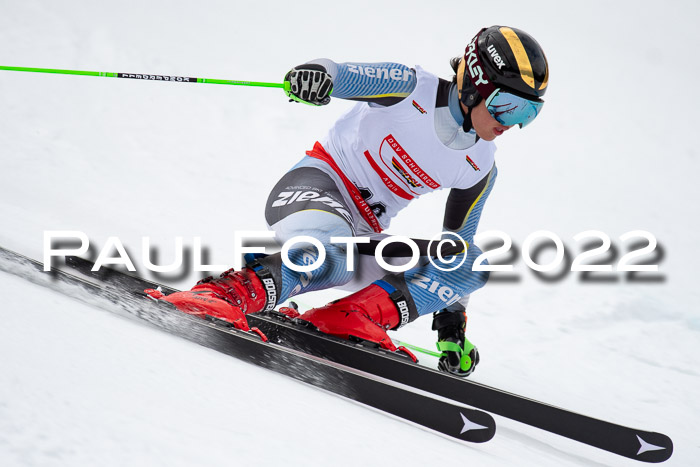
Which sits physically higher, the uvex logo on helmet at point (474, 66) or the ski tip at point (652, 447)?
the uvex logo on helmet at point (474, 66)

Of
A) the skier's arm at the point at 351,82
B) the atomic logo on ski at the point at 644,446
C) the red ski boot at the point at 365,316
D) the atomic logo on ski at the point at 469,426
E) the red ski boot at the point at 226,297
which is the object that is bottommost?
the atomic logo on ski at the point at 644,446

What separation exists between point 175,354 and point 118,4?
23.6 ft

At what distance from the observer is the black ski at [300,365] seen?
1815 millimetres

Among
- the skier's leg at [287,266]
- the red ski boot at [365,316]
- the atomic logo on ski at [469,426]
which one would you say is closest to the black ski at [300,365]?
the atomic logo on ski at [469,426]

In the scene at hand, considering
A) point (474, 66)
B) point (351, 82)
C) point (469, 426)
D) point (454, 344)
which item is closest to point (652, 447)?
point (469, 426)

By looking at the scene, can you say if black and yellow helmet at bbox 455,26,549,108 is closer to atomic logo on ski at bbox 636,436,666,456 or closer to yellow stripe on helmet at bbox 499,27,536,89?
yellow stripe on helmet at bbox 499,27,536,89

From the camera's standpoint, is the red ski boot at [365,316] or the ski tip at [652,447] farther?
the red ski boot at [365,316]

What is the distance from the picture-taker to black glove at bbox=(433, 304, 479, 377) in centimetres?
286

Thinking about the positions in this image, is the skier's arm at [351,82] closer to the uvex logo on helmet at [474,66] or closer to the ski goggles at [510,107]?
the uvex logo on helmet at [474,66]

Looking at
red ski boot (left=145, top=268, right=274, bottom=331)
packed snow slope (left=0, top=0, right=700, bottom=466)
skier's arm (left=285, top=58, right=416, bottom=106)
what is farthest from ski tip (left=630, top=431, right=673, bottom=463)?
skier's arm (left=285, top=58, right=416, bottom=106)

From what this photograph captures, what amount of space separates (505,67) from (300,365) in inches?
50.5

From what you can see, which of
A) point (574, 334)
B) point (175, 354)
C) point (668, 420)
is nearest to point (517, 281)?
point (574, 334)

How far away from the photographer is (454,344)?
2881 millimetres

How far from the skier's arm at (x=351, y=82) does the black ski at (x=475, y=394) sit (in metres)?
0.89
